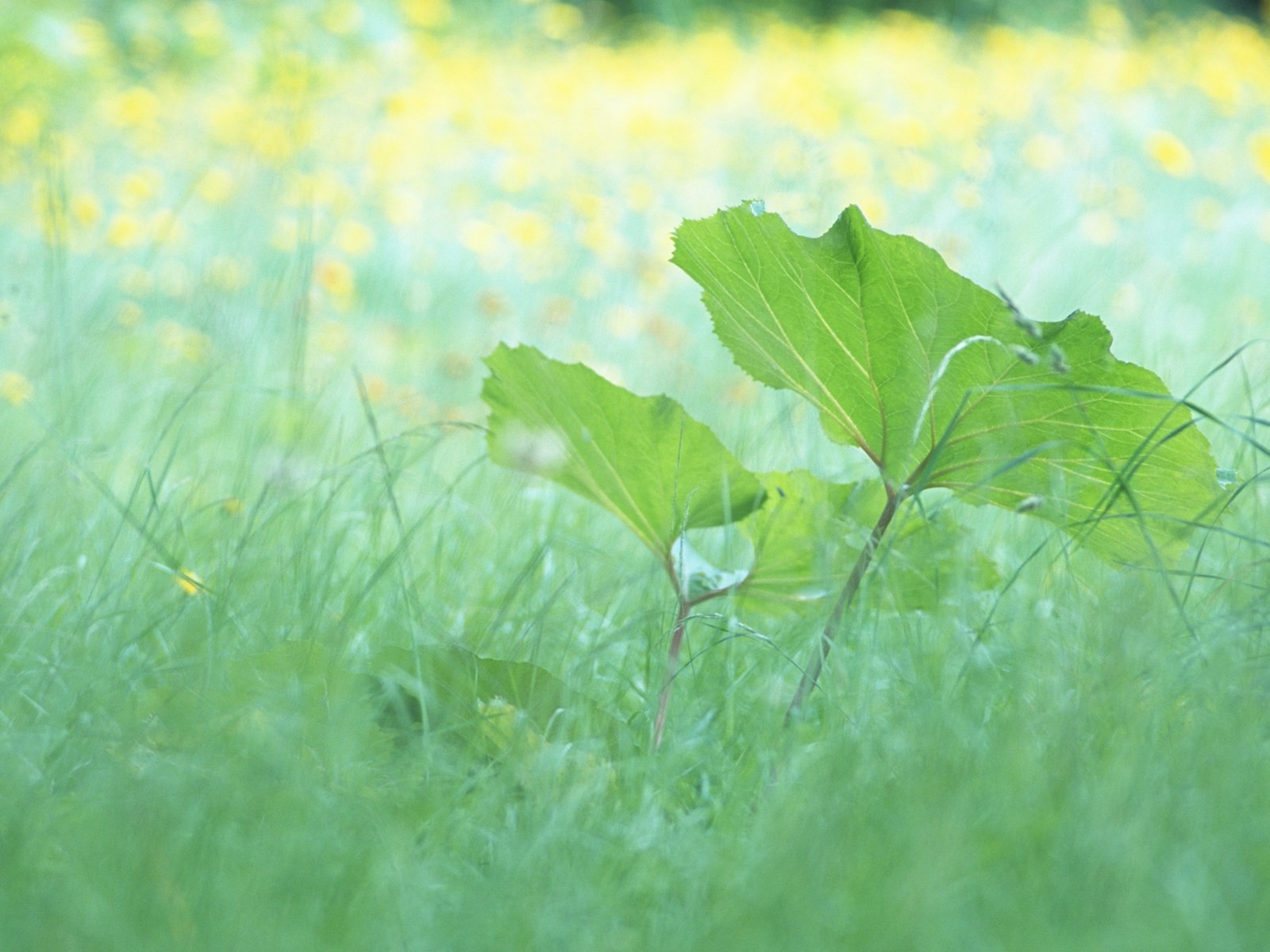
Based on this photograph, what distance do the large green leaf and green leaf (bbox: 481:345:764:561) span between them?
97 mm

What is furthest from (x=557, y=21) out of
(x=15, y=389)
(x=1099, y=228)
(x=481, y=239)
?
(x=15, y=389)

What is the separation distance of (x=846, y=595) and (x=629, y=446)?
23 cm

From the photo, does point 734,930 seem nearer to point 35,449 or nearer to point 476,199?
point 35,449

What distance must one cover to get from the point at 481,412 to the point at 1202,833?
1.92 metres

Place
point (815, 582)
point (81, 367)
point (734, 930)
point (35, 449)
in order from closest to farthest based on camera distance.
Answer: point (734, 930)
point (815, 582)
point (35, 449)
point (81, 367)

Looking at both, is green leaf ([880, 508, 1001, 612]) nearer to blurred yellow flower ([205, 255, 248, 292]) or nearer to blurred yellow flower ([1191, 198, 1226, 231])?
blurred yellow flower ([205, 255, 248, 292])

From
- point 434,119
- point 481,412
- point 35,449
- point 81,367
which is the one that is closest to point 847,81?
point 434,119

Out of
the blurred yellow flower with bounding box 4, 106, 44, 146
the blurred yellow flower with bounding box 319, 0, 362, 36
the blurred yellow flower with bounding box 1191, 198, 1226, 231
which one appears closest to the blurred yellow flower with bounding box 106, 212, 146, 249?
the blurred yellow flower with bounding box 4, 106, 44, 146

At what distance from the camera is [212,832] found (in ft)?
2.73

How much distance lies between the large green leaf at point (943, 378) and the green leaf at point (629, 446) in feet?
0.32

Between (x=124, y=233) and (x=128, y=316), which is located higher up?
(x=124, y=233)

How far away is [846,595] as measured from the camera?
1.08m

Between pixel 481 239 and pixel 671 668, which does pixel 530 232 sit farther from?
pixel 671 668

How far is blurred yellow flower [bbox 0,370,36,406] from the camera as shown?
2.19 metres
